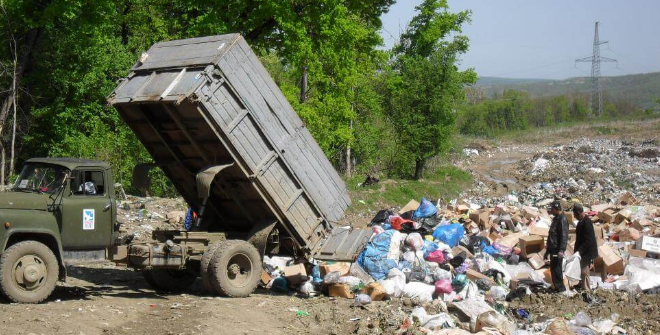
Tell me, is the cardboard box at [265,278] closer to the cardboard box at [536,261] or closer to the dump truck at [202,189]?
the dump truck at [202,189]

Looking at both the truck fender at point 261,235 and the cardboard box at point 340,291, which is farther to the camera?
the cardboard box at point 340,291

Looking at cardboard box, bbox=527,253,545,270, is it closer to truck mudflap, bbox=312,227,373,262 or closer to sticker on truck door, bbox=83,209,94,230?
truck mudflap, bbox=312,227,373,262

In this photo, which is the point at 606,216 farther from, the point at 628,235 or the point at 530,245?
the point at 530,245

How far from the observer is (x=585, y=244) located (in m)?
10.6

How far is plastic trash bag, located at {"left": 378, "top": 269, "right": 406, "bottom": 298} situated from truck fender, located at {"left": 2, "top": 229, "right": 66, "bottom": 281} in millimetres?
4197

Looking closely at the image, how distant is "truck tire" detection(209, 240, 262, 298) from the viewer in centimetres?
928

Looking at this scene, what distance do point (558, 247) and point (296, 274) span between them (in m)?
3.80

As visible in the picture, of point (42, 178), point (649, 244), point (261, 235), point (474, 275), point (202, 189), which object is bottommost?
point (474, 275)

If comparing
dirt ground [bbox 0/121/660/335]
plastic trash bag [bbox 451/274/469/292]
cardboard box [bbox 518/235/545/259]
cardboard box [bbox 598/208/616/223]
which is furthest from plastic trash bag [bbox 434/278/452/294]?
cardboard box [bbox 598/208/616/223]

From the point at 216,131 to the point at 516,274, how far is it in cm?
542

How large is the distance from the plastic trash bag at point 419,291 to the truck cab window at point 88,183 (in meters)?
4.29

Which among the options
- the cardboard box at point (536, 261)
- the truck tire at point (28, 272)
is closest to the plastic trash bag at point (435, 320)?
the cardboard box at point (536, 261)

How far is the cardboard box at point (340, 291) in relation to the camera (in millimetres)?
9992

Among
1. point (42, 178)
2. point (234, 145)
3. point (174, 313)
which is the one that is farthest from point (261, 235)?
point (42, 178)
